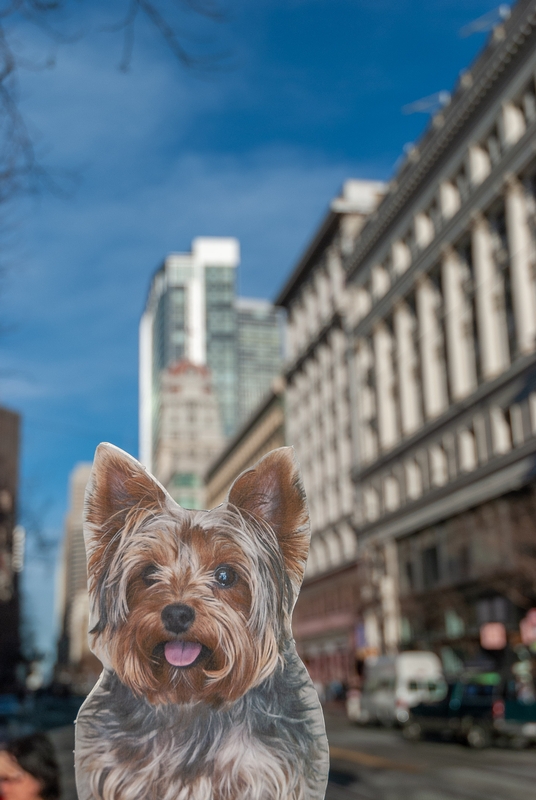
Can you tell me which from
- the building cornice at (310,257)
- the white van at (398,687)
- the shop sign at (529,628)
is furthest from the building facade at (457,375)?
the building cornice at (310,257)

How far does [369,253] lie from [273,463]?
181ft

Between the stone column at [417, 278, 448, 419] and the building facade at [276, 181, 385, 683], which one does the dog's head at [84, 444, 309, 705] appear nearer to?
the stone column at [417, 278, 448, 419]

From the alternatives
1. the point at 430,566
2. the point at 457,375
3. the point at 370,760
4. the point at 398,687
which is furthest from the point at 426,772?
the point at 430,566

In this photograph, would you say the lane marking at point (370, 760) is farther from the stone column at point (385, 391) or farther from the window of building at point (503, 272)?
the stone column at point (385, 391)

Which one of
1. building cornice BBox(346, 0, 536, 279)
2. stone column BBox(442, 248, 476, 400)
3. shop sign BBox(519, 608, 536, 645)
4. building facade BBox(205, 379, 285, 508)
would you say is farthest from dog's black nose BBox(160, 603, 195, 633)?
building facade BBox(205, 379, 285, 508)

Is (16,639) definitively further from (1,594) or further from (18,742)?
(18,742)

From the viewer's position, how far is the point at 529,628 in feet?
105

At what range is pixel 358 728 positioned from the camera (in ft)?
105

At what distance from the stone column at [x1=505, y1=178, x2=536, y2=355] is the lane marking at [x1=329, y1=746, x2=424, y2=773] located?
20.1 m

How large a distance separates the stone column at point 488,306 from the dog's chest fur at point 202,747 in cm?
3750

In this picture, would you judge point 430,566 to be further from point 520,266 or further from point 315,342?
point 315,342

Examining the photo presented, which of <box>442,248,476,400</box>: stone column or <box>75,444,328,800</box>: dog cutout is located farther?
<box>442,248,476,400</box>: stone column

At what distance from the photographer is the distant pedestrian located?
13.3 feet

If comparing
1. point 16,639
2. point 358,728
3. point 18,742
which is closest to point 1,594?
point 16,639
